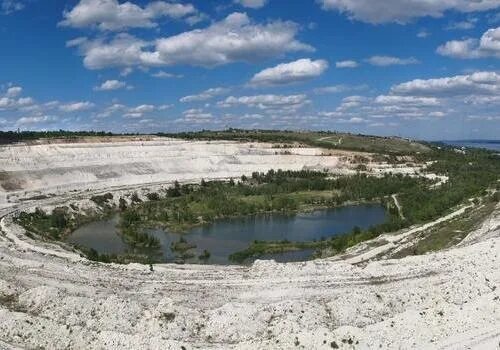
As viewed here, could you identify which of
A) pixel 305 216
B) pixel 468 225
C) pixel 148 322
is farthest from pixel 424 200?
pixel 148 322

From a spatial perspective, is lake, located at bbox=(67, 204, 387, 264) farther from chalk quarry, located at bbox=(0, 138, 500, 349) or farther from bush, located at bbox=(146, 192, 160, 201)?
bush, located at bbox=(146, 192, 160, 201)

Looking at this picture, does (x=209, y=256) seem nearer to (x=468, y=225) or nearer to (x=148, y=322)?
(x=468, y=225)

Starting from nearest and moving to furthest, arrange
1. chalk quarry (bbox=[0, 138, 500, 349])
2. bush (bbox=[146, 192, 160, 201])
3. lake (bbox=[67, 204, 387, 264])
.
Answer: chalk quarry (bbox=[0, 138, 500, 349]) → lake (bbox=[67, 204, 387, 264]) → bush (bbox=[146, 192, 160, 201])

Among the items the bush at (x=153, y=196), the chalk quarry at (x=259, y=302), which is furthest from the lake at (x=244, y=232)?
the bush at (x=153, y=196)

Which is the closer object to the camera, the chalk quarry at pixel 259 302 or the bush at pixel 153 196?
the chalk quarry at pixel 259 302

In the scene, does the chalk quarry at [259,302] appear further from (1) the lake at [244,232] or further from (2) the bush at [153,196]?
(2) the bush at [153,196]

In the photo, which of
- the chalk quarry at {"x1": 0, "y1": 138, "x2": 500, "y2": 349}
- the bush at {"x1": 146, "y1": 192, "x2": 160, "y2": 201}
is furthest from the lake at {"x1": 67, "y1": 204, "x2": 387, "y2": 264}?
the bush at {"x1": 146, "y1": 192, "x2": 160, "y2": 201}
